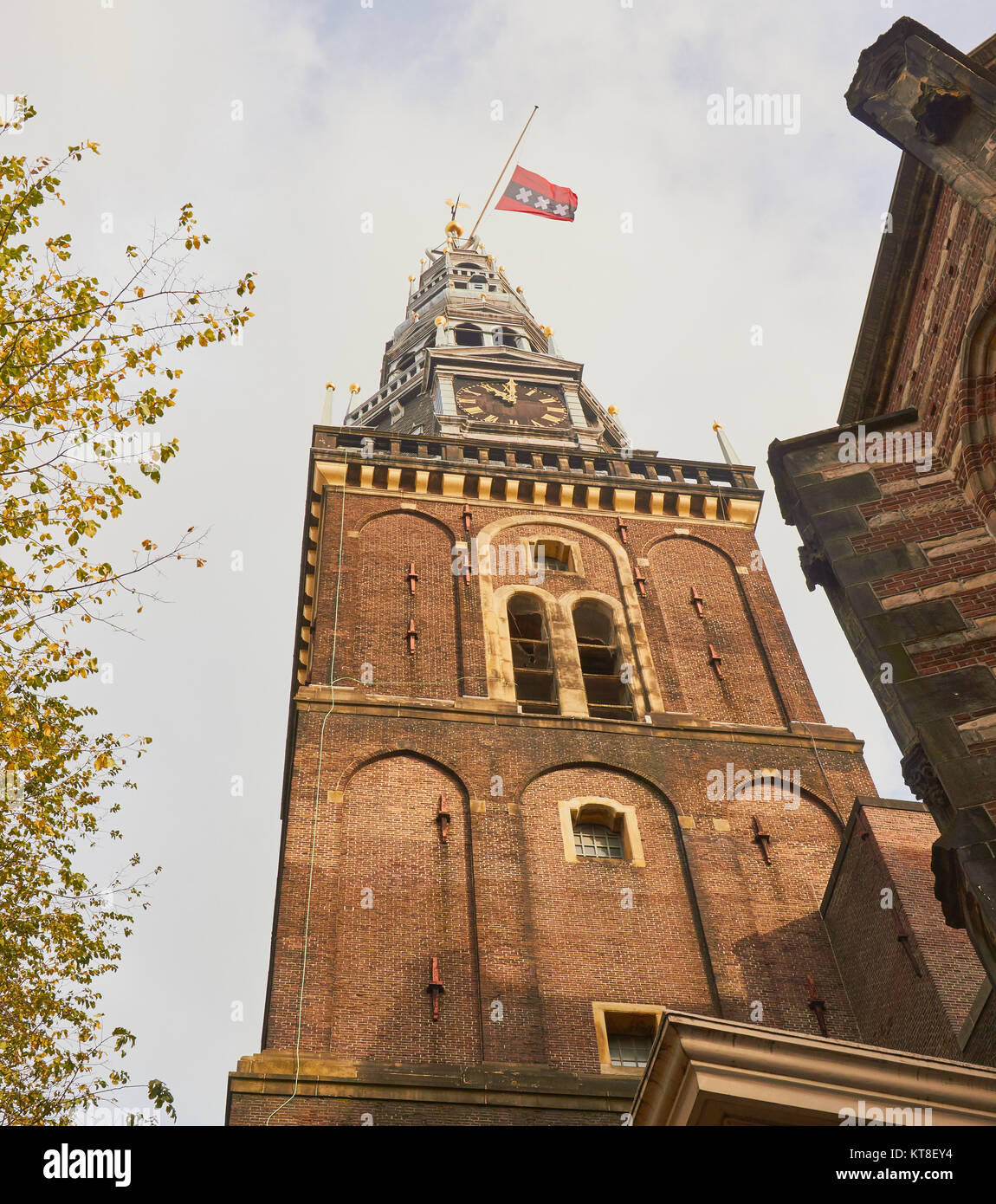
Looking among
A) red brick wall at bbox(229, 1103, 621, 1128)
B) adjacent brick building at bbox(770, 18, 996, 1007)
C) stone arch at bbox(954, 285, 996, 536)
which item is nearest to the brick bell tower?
red brick wall at bbox(229, 1103, 621, 1128)

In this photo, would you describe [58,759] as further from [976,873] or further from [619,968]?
[619,968]

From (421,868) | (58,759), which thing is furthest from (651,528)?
(58,759)

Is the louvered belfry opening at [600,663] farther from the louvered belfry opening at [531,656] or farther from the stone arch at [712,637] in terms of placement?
the stone arch at [712,637]

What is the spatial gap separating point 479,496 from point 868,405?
58.1 feet

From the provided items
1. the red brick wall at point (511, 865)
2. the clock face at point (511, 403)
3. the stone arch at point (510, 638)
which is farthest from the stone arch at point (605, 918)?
the clock face at point (511, 403)

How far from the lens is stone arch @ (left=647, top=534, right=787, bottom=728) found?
A: 88.7 ft

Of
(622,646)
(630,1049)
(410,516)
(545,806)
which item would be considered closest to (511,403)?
(410,516)

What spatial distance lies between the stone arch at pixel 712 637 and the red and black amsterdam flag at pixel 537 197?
16.7m

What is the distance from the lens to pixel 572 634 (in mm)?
28406

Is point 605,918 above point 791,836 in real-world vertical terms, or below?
below

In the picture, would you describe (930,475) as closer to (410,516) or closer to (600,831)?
(600,831)

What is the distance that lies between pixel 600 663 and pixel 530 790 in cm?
611

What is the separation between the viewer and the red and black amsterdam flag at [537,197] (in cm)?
4400
